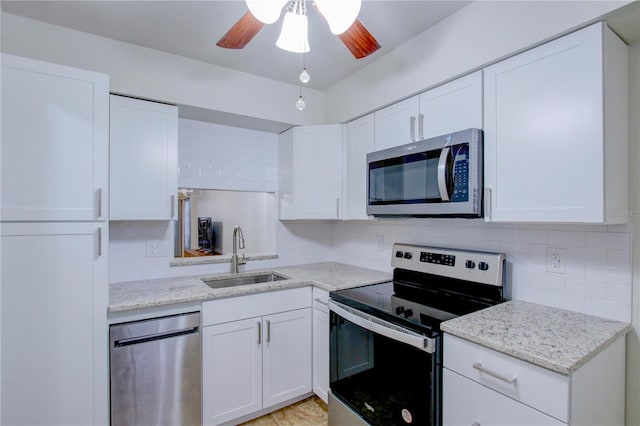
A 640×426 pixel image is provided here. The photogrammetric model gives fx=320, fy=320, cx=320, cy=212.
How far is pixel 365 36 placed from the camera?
53.1 inches

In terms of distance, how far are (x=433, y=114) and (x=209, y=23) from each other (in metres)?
1.39

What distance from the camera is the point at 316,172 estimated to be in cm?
260

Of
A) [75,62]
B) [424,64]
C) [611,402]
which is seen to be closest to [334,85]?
[424,64]

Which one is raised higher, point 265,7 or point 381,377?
point 265,7

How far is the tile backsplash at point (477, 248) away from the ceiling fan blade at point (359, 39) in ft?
3.89

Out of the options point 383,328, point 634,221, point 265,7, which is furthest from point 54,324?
point 634,221

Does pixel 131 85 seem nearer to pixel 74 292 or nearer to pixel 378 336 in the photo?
pixel 74 292

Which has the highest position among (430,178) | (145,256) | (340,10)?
(340,10)

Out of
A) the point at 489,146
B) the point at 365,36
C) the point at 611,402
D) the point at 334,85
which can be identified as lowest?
the point at 611,402

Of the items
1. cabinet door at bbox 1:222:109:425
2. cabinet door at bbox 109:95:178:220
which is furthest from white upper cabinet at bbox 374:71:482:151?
cabinet door at bbox 1:222:109:425

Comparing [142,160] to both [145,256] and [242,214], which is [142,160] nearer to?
[145,256]

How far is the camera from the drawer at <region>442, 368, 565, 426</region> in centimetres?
110

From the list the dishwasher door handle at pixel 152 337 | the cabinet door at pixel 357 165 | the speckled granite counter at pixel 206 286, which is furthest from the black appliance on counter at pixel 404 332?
the dishwasher door handle at pixel 152 337

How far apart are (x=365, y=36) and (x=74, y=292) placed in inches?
70.0
